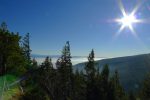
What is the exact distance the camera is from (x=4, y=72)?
43.9 meters

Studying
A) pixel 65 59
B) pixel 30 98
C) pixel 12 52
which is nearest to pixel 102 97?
pixel 65 59

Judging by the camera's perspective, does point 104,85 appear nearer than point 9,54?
No

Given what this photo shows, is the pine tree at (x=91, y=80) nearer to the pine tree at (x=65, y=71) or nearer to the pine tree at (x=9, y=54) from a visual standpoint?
the pine tree at (x=65, y=71)

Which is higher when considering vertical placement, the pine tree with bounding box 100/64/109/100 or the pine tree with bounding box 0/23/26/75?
the pine tree with bounding box 0/23/26/75

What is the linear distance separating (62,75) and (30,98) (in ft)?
133

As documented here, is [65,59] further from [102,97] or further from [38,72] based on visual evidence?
[102,97]

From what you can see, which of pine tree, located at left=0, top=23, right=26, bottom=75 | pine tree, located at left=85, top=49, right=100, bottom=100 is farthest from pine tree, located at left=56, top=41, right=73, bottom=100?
pine tree, located at left=0, top=23, right=26, bottom=75

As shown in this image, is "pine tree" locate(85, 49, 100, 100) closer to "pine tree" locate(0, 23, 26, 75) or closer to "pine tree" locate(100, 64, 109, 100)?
"pine tree" locate(100, 64, 109, 100)

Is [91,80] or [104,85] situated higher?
[91,80]

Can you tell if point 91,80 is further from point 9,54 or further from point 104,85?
point 9,54

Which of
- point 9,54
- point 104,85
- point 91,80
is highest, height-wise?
point 9,54

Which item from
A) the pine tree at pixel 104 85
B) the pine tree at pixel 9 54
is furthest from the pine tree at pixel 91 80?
the pine tree at pixel 9 54

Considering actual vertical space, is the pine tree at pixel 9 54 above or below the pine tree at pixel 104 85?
above

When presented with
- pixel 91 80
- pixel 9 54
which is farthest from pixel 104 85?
pixel 9 54
